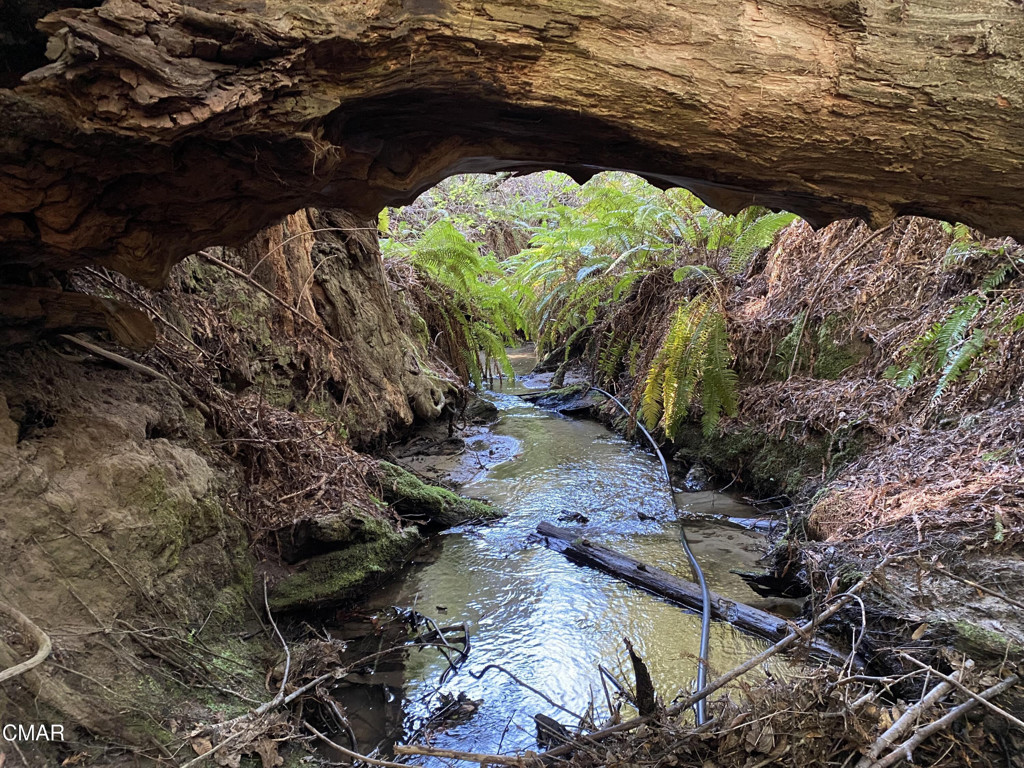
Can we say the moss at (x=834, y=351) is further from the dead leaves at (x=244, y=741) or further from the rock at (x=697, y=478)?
the dead leaves at (x=244, y=741)

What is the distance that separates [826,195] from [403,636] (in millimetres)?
2761

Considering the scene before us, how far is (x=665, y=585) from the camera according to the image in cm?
321

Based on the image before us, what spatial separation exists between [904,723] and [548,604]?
1.78 metres

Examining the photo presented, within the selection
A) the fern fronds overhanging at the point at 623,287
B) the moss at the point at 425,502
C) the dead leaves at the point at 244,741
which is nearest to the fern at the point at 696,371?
the fern fronds overhanging at the point at 623,287

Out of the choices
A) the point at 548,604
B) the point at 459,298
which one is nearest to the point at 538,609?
the point at 548,604

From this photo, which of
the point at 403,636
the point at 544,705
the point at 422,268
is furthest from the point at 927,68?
the point at 422,268

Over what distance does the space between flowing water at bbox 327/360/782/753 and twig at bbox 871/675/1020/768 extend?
0.67 metres

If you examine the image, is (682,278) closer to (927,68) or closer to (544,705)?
(927,68)

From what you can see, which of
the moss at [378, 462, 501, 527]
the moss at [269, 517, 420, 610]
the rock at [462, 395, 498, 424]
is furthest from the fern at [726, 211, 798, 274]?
the moss at [269, 517, 420, 610]

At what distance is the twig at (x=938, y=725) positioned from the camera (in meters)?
1.64

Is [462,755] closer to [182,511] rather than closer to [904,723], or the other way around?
[904,723]

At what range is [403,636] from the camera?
2.86 meters

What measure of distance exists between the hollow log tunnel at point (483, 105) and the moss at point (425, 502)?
2.42 meters

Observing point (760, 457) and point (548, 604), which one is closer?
point (548, 604)
